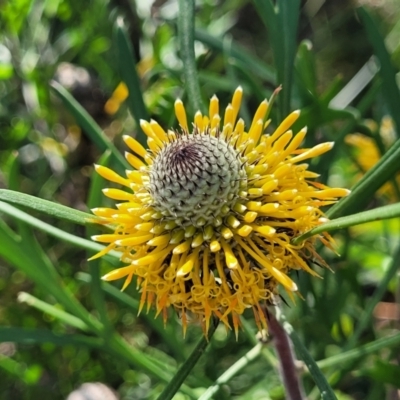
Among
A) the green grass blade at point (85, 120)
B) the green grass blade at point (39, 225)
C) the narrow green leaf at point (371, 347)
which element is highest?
the green grass blade at point (85, 120)

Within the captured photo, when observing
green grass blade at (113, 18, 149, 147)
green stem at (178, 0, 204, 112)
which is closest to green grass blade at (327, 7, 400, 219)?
green stem at (178, 0, 204, 112)

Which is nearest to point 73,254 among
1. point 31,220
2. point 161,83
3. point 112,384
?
point 112,384

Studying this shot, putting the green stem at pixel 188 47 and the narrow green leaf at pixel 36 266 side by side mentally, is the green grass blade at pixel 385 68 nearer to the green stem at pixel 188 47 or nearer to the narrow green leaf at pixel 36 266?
the green stem at pixel 188 47

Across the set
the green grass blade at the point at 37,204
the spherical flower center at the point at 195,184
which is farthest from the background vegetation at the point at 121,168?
the spherical flower center at the point at 195,184

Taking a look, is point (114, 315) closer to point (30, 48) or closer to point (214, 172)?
point (30, 48)

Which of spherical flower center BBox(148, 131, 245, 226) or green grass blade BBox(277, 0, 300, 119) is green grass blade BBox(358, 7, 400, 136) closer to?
green grass blade BBox(277, 0, 300, 119)

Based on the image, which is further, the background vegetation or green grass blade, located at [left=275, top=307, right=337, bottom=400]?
the background vegetation

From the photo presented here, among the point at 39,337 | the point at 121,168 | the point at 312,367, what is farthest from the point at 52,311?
the point at 312,367
